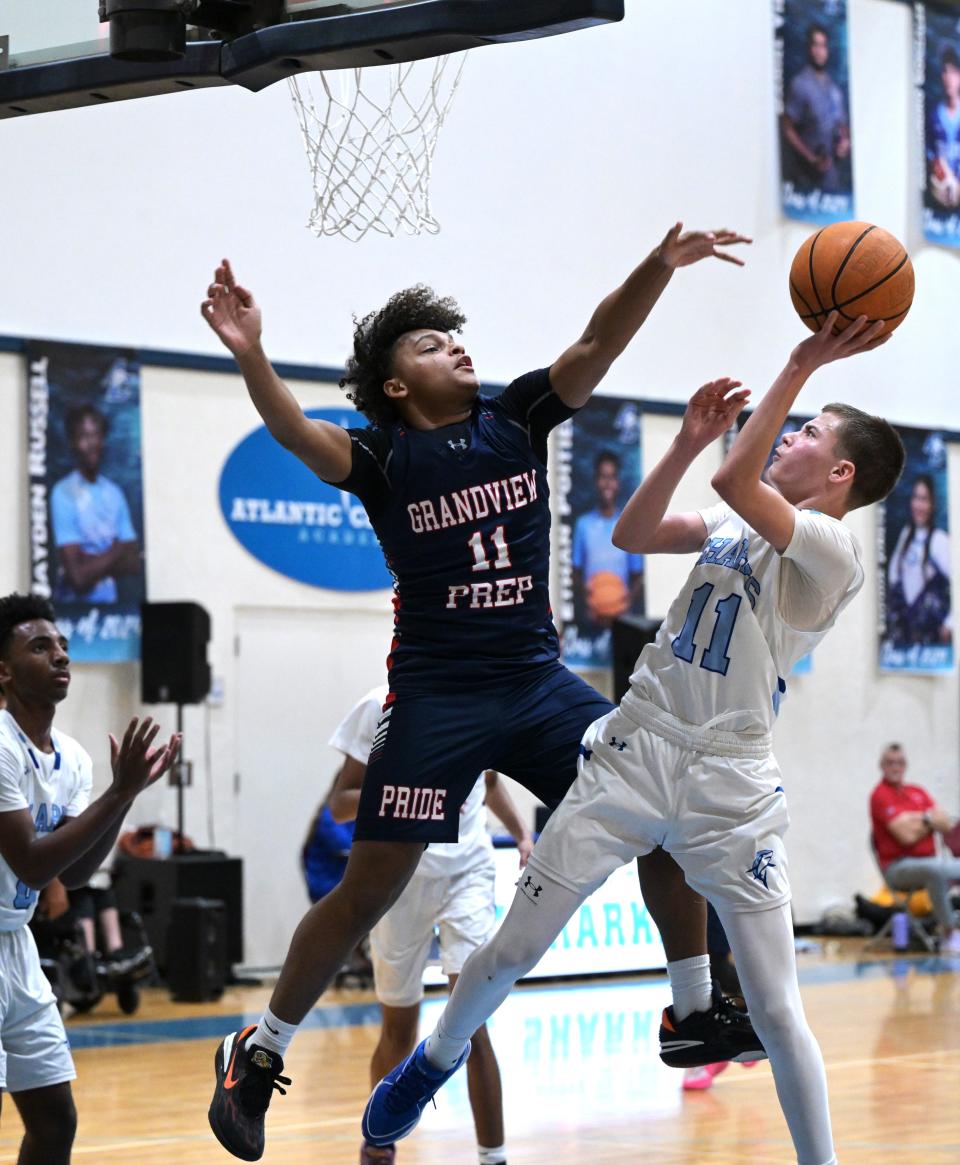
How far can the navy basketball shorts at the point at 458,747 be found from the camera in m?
4.55

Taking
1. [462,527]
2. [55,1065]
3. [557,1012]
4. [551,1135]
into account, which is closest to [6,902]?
[55,1065]

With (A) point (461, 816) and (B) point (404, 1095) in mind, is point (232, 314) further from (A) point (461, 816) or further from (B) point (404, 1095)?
(A) point (461, 816)

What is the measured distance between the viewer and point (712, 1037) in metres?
4.72

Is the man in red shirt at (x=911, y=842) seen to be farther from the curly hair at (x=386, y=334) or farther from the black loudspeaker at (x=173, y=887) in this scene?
the curly hair at (x=386, y=334)

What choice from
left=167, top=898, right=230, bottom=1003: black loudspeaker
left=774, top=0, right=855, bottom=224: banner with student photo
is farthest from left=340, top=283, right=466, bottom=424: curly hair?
left=774, top=0, right=855, bottom=224: banner with student photo

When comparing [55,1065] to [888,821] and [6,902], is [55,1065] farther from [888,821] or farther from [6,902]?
[888,821]

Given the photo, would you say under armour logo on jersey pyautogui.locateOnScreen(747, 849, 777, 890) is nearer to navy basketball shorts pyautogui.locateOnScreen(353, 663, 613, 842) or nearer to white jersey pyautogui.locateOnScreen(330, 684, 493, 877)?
navy basketball shorts pyautogui.locateOnScreen(353, 663, 613, 842)

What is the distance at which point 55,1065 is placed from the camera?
187 inches

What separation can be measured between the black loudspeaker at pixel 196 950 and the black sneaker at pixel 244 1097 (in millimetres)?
7341

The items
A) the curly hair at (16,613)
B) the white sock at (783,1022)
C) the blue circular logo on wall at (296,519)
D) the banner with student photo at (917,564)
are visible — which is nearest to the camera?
the white sock at (783,1022)

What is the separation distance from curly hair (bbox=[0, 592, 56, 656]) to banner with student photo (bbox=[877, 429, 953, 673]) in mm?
13188

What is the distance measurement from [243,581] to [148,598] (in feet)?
2.73

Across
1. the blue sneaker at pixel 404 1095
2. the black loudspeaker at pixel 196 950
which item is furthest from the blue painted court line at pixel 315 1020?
the blue sneaker at pixel 404 1095

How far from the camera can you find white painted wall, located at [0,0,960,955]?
524 inches
